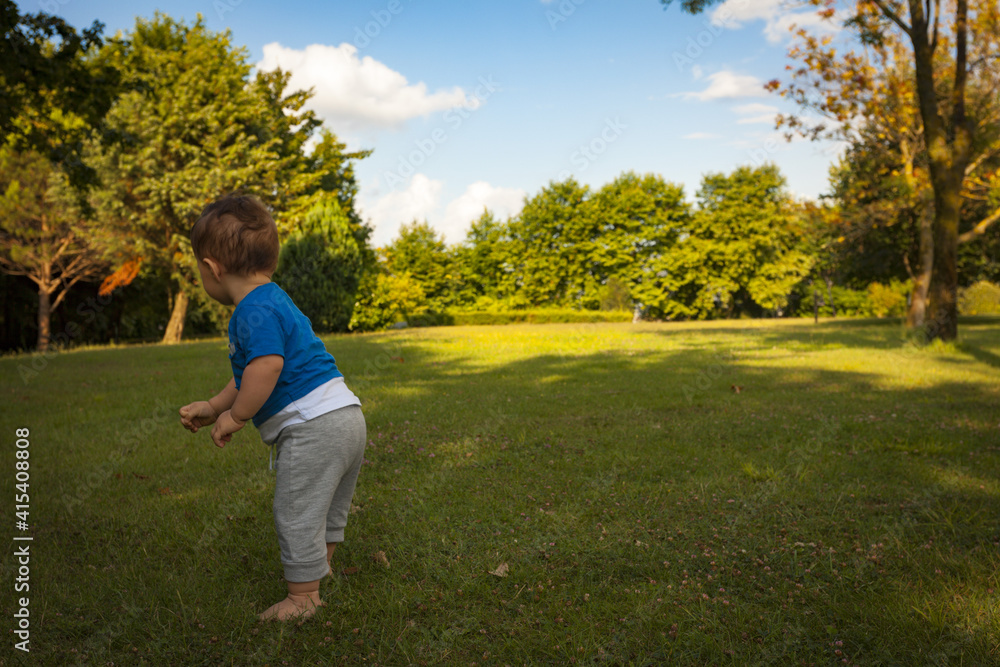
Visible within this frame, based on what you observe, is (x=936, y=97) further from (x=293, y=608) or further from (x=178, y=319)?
(x=178, y=319)

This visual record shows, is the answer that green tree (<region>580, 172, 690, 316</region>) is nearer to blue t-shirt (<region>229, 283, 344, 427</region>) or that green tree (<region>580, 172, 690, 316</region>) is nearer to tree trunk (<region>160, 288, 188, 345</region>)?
tree trunk (<region>160, 288, 188, 345</region>)

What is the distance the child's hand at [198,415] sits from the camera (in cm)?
251

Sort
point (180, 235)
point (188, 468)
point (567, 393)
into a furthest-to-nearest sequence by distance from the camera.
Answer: point (180, 235) < point (567, 393) < point (188, 468)

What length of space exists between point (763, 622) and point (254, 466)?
382cm

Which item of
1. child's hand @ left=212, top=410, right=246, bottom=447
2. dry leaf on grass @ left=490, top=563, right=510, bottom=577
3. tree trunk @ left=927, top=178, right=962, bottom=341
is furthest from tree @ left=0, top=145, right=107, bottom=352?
tree trunk @ left=927, top=178, right=962, bottom=341

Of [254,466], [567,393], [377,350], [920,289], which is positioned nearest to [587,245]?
[920,289]

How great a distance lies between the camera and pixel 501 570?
2.87 m

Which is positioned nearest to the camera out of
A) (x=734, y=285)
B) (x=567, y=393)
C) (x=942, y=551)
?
(x=942, y=551)

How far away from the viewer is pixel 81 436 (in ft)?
18.7

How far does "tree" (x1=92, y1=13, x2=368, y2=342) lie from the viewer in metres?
23.8

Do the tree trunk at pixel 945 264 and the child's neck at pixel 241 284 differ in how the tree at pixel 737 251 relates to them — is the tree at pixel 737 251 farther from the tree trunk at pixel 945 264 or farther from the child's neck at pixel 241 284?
the child's neck at pixel 241 284

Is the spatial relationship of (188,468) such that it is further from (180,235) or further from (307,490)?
(180,235)

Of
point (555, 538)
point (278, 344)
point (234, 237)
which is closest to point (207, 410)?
point (278, 344)

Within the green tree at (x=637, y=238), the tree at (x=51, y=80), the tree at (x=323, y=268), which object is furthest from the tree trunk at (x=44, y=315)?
the green tree at (x=637, y=238)
